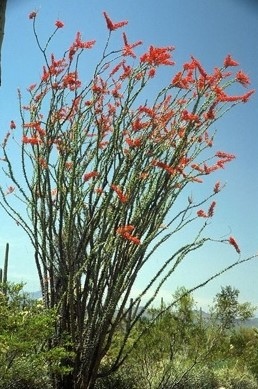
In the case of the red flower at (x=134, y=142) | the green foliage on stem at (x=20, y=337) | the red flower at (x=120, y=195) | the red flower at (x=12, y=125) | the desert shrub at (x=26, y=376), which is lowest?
the desert shrub at (x=26, y=376)

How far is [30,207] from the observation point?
→ 19.8ft

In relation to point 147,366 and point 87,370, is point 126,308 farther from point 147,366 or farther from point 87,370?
point 147,366

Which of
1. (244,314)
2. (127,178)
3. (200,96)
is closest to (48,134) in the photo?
(127,178)

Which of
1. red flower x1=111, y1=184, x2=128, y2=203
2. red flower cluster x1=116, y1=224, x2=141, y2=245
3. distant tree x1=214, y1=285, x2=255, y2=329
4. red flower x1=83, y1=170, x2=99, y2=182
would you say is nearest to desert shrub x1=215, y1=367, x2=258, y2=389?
distant tree x1=214, y1=285, x2=255, y2=329

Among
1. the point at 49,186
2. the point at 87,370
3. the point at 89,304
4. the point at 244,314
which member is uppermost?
the point at 49,186

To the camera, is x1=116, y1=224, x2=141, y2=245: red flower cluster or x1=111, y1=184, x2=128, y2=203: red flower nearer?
x1=116, y1=224, x2=141, y2=245: red flower cluster

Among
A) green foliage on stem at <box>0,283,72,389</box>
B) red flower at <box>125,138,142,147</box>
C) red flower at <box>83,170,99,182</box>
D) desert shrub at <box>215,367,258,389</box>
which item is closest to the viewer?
green foliage on stem at <box>0,283,72,389</box>

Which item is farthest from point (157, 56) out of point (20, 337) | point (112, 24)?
point (20, 337)

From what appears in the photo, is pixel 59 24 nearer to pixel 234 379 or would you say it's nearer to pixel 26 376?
pixel 26 376

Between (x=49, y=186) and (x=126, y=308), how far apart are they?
1424mm

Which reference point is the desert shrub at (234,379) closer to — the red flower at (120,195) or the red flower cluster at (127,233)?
the red flower cluster at (127,233)

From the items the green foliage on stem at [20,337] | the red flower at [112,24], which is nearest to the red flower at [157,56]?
the red flower at [112,24]

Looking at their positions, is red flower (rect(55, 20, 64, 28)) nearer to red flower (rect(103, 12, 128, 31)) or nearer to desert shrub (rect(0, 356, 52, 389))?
red flower (rect(103, 12, 128, 31))

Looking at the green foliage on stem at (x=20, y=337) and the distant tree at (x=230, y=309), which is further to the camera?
the distant tree at (x=230, y=309)
